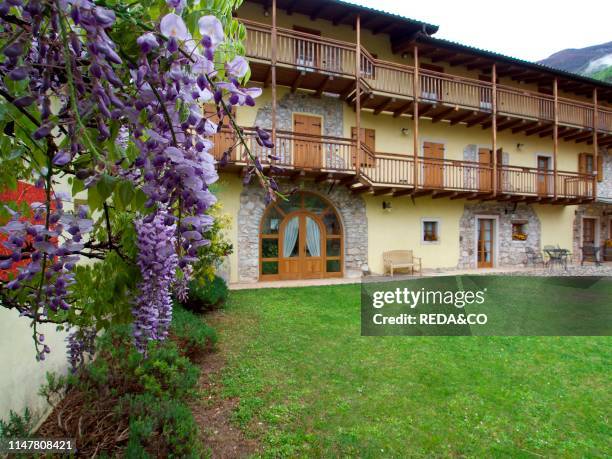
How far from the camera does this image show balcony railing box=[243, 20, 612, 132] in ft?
31.2

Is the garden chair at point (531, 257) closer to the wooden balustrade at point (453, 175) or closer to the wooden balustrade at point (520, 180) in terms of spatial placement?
the wooden balustrade at point (520, 180)

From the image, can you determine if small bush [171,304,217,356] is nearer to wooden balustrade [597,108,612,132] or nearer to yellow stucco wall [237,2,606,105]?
yellow stucco wall [237,2,606,105]

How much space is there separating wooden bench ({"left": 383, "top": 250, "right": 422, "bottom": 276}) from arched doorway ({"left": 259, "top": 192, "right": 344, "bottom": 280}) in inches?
64.9

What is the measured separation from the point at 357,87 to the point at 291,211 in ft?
13.8

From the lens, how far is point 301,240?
10758mm

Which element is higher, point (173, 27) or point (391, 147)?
point (391, 147)

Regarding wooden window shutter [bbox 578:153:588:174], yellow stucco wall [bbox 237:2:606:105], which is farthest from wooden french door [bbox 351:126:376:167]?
wooden window shutter [bbox 578:153:588:174]

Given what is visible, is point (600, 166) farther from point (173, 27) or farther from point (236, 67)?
point (173, 27)

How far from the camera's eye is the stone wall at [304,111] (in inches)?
405

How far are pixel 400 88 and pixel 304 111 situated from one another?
337 centimetres

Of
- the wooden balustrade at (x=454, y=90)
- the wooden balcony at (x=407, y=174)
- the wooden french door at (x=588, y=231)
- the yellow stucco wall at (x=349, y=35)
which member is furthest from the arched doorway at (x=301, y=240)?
the wooden french door at (x=588, y=231)

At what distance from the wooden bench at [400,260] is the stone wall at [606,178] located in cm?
1102

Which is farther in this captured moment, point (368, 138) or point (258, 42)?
point (368, 138)

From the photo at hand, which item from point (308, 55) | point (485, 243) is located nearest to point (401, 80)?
point (308, 55)
